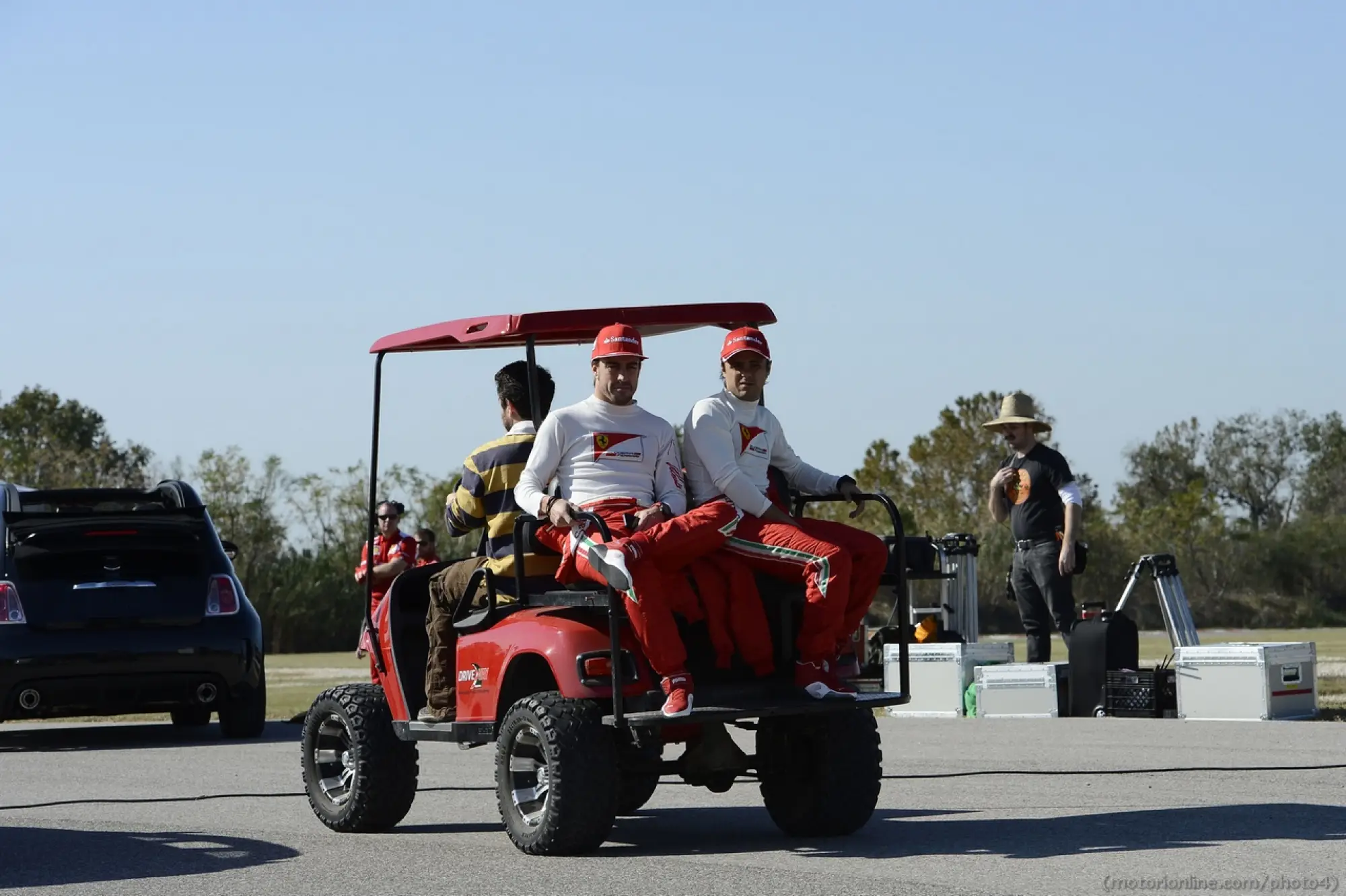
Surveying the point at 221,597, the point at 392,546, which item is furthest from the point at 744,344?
the point at 392,546

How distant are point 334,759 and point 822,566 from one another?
277cm

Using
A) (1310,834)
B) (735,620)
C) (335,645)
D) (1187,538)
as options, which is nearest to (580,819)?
(735,620)

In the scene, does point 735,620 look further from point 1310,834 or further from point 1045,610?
point 1045,610

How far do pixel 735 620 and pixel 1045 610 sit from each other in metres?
8.49

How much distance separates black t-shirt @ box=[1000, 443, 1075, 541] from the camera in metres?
15.5

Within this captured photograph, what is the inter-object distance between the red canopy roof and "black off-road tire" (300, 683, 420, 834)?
5.22ft

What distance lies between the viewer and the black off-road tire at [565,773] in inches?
309

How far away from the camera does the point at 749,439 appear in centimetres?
858

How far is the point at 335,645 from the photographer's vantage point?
3997 cm

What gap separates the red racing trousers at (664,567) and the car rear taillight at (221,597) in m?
7.12

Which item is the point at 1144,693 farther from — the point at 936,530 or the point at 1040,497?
the point at 936,530

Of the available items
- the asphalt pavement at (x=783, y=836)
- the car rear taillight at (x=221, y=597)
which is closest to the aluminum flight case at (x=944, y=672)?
the asphalt pavement at (x=783, y=836)

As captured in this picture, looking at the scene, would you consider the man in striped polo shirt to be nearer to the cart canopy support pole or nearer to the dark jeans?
the cart canopy support pole

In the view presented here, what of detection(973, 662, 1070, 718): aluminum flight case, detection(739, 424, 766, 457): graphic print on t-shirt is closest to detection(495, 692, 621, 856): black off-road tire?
detection(739, 424, 766, 457): graphic print on t-shirt
